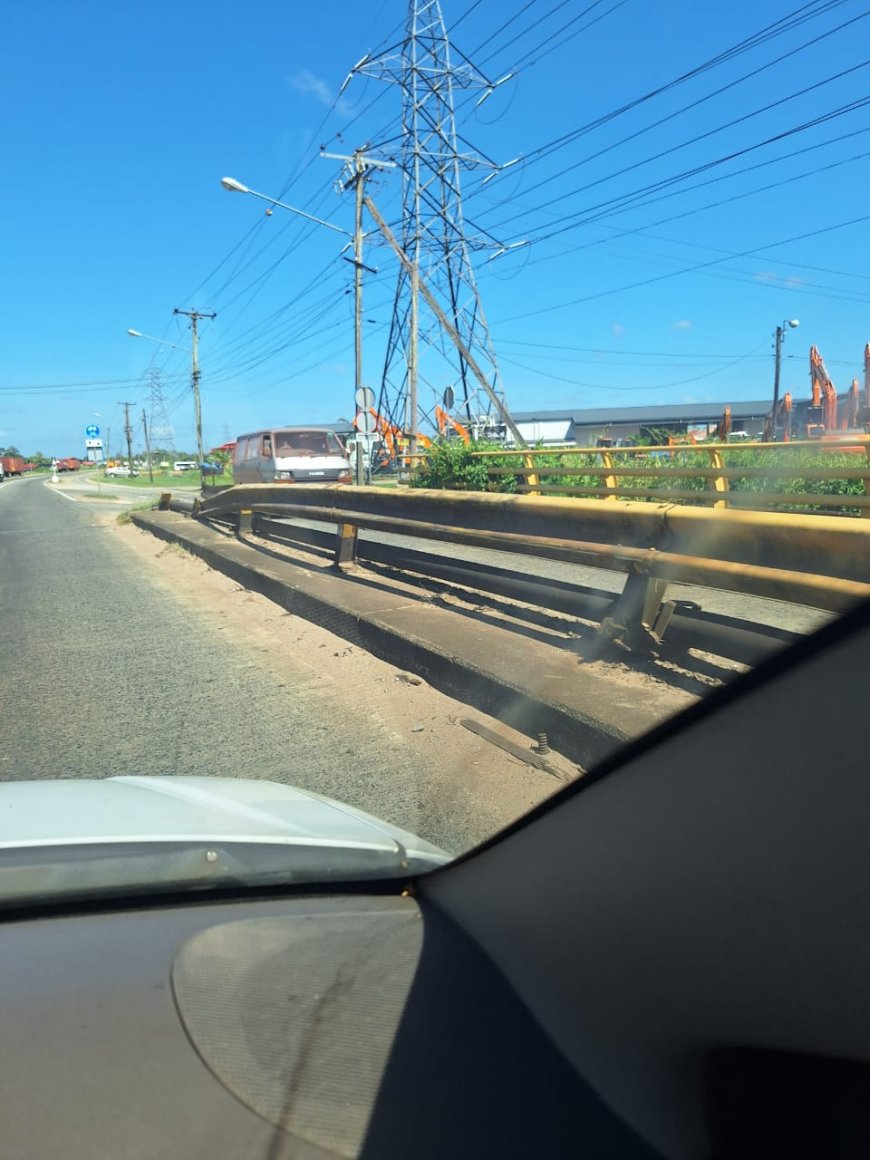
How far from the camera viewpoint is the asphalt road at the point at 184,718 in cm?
432

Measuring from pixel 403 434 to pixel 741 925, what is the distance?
37016 mm

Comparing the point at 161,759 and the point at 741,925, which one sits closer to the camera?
the point at 741,925

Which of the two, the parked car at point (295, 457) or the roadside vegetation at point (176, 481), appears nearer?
the parked car at point (295, 457)

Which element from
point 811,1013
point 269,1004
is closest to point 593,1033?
point 811,1013

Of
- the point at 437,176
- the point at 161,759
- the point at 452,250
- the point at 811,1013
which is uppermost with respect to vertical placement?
the point at 437,176

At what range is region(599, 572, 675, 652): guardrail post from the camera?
16.8ft

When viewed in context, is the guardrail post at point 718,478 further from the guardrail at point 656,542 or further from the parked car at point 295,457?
the parked car at point 295,457

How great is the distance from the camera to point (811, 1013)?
55.5 inches

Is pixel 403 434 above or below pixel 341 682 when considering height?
above

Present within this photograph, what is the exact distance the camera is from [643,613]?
5.16 metres

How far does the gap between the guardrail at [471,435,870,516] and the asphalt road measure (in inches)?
172

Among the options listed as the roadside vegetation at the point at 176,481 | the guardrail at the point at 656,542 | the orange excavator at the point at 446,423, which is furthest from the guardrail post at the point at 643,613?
the roadside vegetation at the point at 176,481

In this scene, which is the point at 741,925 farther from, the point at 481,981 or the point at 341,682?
the point at 341,682

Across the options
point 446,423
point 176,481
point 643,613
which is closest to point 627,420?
point 176,481
